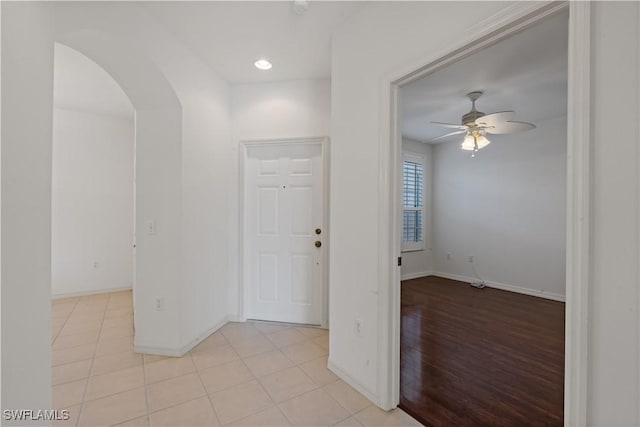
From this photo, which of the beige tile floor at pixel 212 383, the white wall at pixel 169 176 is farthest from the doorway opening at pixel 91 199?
the white wall at pixel 169 176

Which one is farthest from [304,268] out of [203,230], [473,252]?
[473,252]

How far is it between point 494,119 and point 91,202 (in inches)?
212

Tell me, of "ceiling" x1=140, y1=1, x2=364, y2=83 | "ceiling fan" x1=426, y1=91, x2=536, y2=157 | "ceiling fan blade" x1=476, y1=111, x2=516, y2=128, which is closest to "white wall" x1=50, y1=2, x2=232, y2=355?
"ceiling" x1=140, y1=1, x2=364, y2=83

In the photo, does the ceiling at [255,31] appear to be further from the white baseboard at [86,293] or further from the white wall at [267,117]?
the white baseboard at [86,293]

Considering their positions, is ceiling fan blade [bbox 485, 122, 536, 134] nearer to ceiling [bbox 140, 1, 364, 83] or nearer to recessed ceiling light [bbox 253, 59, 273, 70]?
ceiling [bbox 140, 1, 364, 83]

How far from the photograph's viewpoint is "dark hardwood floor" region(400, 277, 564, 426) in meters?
1.78

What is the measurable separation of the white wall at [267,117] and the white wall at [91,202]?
7.94ft

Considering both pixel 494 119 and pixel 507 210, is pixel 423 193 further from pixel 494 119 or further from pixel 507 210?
pixel 494 119

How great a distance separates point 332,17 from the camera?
2.07 meters

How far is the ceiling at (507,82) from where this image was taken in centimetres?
229

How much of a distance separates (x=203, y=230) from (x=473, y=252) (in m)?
4.61

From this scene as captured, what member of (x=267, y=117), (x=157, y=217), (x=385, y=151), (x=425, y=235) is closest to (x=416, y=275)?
(x=425, y=235)

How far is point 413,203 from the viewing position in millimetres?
5516

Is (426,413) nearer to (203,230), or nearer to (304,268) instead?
(304,268)
